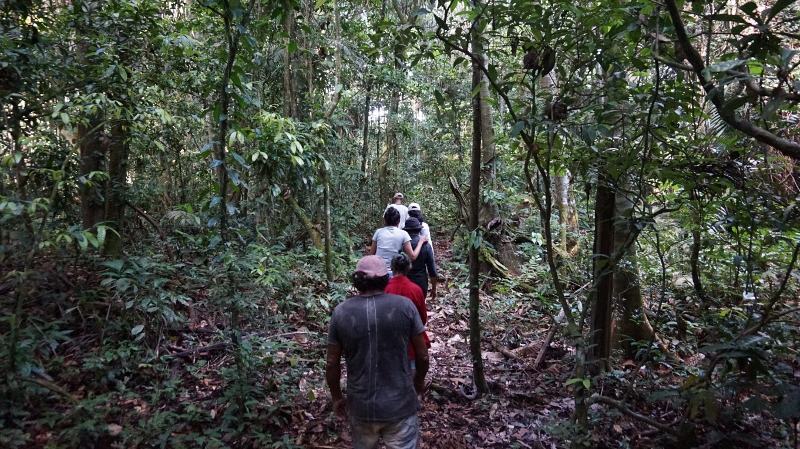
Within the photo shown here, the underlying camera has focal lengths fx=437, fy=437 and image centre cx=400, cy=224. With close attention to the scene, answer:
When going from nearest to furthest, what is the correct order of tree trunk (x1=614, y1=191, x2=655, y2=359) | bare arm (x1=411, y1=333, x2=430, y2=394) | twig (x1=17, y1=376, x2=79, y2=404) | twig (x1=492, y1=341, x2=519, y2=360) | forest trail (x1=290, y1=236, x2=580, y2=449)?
1. bare arm (x1=411, y1=333, x2=430, y2=394)
2. twig (x1=17, y1=376, x2=79, y2=404)
3. forest trail (x1=290, y1=236, x2=580, y2=449)
4. tree trunk (x1=614, y1=191, x2=655, y2=359)
5. twig (x1=492, y1=341, x2=519, y2=360)

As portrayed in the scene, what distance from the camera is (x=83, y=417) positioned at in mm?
3455

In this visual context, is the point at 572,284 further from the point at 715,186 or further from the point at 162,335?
the point at 162,335

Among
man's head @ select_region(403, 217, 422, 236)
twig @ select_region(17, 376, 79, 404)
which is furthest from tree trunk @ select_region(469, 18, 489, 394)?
twig @ select_region(17, 376, 79, 404)

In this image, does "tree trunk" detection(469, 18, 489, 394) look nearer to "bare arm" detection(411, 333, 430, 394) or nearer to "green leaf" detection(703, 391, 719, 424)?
"bare arm" detection(411, 333, 430, 394)

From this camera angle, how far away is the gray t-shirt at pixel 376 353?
256cm

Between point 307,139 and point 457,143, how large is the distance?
7.20 meters

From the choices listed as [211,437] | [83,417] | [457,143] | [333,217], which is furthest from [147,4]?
[457,143]

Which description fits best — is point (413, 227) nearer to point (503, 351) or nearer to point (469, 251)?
point (469, 251)

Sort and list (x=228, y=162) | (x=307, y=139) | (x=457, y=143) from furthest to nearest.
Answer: (x=457, y=143) < (x=307, y=139) < (x=228, y=162)

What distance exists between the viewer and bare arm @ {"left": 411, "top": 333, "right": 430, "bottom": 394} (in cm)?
269

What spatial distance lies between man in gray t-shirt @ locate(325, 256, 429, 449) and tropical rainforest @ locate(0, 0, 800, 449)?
1.27 metres

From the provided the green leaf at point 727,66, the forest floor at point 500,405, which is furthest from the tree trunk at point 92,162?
the green leaf at point 727,66

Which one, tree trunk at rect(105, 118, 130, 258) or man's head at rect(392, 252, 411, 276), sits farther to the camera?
tree trunk at rect(105, 118, 130, 258)

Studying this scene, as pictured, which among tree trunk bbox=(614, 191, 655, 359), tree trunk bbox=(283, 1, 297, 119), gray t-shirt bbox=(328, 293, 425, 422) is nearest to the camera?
gray t-shirt bbox=(328, 293, 425, 422)
